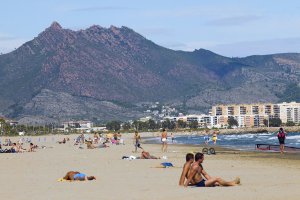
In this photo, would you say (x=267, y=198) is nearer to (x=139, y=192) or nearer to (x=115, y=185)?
(x=139, y=192)

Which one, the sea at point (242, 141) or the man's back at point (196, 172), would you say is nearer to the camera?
the man's back at point (196, 172)

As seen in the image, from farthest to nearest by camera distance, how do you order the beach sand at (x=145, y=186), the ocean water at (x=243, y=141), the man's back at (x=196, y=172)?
the ocean water at (x=243, y=141)
the man's back at (x=196, y=172)
the beach sand at (x=145, y=186)

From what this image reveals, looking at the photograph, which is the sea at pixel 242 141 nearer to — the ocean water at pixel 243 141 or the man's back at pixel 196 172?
the ocean water at pixel 243 141

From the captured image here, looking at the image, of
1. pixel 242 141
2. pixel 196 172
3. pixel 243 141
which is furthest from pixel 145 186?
pixel 242 141

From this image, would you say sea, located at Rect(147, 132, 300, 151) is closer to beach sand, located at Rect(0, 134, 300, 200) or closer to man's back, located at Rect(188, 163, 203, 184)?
beach sand, located at Rect(0, 134, 300, 200)

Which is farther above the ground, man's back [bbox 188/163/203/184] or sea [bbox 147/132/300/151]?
sea [bbox 147/132/300/151]

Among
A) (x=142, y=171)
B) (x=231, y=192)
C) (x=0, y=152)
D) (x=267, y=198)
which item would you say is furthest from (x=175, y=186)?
(x=0, y=152)

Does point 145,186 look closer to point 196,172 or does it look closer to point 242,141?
point 196,172

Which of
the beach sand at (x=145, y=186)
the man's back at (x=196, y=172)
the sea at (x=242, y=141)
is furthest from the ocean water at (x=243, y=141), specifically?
the man's back at (x=196, y=172)

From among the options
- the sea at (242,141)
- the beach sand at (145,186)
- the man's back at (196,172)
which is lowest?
the beach sand at (145,186)

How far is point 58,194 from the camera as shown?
16062 millimetres

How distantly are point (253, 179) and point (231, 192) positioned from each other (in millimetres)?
3760

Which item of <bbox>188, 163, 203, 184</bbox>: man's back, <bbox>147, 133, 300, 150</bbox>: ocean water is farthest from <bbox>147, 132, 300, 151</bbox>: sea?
<bbox>188, 163, 203, 184</bbox>: man's back

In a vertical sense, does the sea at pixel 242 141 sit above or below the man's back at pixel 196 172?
above
